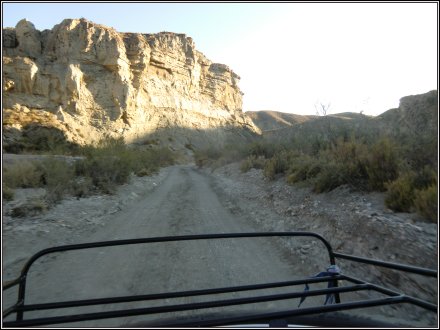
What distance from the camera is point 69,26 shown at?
44344 millimetres

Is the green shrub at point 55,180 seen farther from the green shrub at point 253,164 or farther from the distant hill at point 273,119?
the distant hill at point 273,119

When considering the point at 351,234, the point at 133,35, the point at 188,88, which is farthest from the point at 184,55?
the point at 351,234

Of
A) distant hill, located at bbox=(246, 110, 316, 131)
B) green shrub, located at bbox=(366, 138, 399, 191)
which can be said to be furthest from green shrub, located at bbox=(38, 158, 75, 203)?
distant hill, located at bbox=(246, 110, 316, 131)

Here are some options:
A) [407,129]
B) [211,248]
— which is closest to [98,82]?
[407,129]

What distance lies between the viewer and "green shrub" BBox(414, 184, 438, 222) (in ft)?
16.2

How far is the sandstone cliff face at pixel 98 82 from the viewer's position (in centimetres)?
3819

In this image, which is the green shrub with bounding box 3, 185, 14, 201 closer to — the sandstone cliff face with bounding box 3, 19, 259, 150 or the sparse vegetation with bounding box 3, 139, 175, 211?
the sparse vegetation with bounding box 3, 139, 175, 211

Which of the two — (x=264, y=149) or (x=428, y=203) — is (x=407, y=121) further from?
(x=264, y=149)

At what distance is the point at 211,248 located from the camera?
6434mm

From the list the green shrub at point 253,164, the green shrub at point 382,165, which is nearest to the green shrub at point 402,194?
the green shrub at point 382,165

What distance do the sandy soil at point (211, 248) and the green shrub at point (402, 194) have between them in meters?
0.18

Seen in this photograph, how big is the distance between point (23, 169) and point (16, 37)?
3949 centimetres

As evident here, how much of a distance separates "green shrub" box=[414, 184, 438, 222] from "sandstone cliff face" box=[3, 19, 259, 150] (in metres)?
33.4

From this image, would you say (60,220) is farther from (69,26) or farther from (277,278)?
(69,26)
